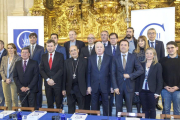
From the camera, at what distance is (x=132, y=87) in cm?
371

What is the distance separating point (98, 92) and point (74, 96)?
483 mm

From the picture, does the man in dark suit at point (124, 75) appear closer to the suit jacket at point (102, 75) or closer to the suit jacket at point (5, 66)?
the suit jacket at point (102, 75)

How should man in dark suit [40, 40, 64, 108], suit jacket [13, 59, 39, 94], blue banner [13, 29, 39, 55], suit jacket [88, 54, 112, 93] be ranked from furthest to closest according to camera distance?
blue banner [13, 29, 39, 55], suit jacket [13, 59, 39, 94], man in dark suit [40, 40, 64, 108], suit jacket [88, 54, 112, 93]

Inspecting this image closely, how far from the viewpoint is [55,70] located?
4141mm

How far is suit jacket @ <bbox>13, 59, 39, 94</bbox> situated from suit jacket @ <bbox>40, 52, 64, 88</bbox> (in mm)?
192

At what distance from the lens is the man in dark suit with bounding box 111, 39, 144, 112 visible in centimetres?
369

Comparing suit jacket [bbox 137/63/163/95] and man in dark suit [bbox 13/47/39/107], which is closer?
suit jacket [bbox 137/63/163/95]

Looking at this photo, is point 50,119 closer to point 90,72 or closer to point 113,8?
point 90,72

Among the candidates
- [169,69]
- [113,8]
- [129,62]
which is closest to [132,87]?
[129,62]

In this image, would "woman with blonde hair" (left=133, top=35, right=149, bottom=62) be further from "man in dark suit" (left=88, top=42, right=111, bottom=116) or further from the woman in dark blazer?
"man in dark suit" (left=88, top=42, right=111, bottom=116)

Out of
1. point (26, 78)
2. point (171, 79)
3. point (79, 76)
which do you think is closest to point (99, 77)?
point (79, 76)

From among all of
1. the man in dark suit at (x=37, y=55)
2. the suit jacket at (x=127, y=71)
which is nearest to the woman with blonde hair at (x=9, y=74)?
the man in dark suit at (x=37, y=55)

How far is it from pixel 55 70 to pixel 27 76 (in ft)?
1.86

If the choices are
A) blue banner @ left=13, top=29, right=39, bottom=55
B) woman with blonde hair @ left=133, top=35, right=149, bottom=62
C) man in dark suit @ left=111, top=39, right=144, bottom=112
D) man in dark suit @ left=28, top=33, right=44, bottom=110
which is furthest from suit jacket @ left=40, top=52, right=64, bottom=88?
blue banner @ left=13, top=29, right=39, bottom=55
